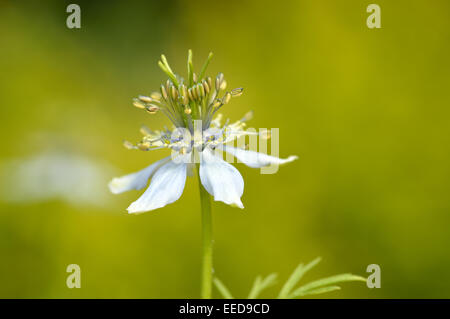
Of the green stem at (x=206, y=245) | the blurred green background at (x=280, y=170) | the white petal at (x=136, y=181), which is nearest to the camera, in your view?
the green stem at (x=206, y=245)

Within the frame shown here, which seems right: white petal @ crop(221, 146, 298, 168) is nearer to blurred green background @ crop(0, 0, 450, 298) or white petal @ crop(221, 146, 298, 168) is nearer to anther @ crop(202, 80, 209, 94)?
anther @ crop(202, 80, 209, 94)

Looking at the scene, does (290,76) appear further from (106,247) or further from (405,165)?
(106,247)

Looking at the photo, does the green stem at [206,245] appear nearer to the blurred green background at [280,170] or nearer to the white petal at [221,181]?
the white petal at [221,181]

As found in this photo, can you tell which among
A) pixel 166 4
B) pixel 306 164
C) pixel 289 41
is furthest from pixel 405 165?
pixel 166 4

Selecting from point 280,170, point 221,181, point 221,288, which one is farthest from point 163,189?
point 280,170

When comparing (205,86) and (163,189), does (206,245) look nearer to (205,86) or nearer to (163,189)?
(163,189)

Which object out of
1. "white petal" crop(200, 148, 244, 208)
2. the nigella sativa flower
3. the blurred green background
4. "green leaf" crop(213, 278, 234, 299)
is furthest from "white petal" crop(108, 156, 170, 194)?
the blurred green background

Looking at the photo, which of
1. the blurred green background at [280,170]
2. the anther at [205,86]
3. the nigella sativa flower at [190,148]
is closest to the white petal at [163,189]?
the nigella sativa flower at [190,148]
